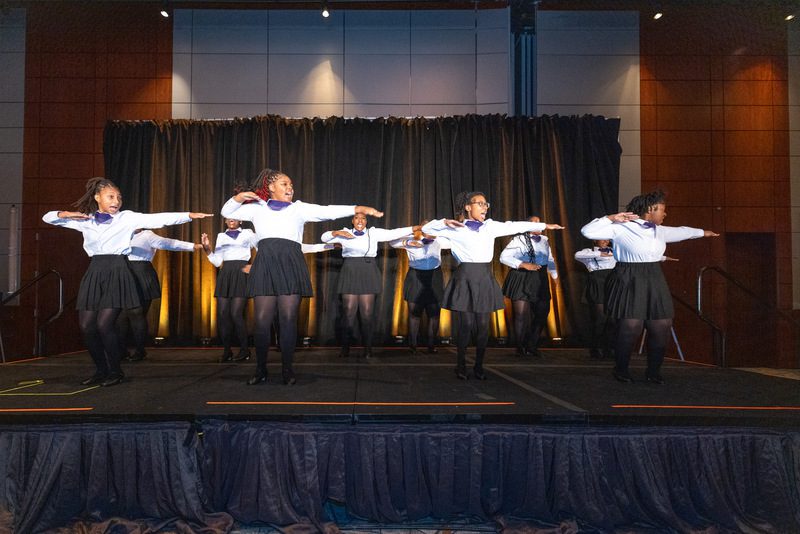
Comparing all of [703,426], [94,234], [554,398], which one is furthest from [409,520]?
[94,234]

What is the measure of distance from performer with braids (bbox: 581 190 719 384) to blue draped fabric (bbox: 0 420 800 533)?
117cm

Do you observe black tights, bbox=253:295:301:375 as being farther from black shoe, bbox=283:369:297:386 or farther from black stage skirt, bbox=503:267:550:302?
black stage skirt, bbox=503:267:550:302

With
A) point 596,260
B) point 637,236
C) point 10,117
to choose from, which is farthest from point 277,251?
point 10,117

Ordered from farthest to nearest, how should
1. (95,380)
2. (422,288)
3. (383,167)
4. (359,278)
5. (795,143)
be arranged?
(795,143) < (383,167) < (422,288) < (359,278) < (95,380)

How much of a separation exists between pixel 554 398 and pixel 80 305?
3.50 meters

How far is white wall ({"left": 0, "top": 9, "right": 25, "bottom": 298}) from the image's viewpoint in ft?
22.5

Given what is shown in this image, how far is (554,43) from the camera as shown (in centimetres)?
695

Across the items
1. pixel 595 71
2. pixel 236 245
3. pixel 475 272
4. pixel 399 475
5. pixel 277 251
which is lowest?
pixel 399 475

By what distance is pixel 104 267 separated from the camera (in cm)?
332

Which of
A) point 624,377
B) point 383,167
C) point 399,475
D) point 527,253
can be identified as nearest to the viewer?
point 399,475

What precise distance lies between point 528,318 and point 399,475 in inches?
131

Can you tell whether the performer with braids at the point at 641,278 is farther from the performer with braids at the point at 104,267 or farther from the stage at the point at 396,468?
the performer with braids at the point at 104,267

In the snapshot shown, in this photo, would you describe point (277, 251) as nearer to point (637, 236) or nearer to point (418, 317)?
point (418, 317)

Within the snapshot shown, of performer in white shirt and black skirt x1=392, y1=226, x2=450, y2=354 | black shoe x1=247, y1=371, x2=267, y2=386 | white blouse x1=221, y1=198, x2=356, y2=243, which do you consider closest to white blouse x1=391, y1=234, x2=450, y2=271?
performer in white shirt and black skirt x1=392, y1=226, x2=450, y2=354
